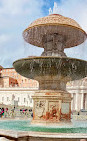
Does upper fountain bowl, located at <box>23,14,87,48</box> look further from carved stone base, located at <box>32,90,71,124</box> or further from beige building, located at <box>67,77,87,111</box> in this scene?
beige building, located at <box>67,77,87,111</box>

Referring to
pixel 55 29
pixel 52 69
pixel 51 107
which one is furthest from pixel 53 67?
pixel 55 29

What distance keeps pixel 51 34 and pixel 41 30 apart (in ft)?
1.77

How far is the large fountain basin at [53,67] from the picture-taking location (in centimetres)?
958

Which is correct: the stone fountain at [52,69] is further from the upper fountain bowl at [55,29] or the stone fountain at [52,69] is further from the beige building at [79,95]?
the beige building at [79,95]

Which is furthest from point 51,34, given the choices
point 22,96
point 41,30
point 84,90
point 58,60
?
point 22,96

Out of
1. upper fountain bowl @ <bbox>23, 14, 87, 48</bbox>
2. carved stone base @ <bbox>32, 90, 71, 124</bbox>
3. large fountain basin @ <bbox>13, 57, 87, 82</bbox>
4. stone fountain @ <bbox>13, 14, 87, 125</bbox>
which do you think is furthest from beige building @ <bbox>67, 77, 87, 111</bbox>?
carved stone base @ <bbox>32, 90, 71, 124</bbox>

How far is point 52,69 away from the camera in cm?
993

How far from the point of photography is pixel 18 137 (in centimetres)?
642

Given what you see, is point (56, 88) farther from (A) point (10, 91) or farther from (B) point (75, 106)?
(A) point (10, 91)

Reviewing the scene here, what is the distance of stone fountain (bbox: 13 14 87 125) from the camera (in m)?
9.72

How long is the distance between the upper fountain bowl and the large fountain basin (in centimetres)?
159

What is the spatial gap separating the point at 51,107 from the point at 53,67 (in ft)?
5.59

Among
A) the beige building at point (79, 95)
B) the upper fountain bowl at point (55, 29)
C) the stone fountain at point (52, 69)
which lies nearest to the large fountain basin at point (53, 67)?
the stone fountain at point (52, 69)

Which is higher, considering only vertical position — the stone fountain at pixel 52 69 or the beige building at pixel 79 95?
the stone fountain at pixel 52 69
